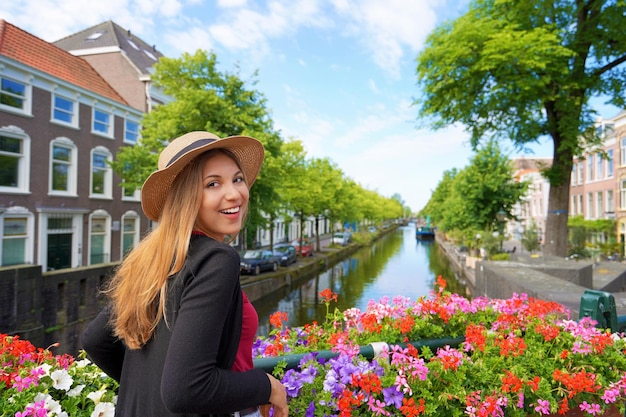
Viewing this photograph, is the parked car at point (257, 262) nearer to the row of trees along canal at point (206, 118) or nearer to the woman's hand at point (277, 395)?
the row of trees along canal at point (206, 118)

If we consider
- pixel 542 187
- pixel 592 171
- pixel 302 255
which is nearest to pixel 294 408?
pixel 302 255

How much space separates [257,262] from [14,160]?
398 inches

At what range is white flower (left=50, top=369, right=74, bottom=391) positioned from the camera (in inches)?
70.1

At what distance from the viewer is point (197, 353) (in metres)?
0.99

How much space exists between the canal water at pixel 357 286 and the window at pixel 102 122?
1126cm

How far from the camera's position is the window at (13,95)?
1486cm

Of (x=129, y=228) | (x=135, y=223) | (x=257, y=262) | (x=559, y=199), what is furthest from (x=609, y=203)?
(x=129, y=228)

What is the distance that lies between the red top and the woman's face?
0.85 ft

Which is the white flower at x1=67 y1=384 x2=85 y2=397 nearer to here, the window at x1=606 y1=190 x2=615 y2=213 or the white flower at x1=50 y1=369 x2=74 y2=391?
the white flower at x1=50 y1=369 x2=74 y2=391

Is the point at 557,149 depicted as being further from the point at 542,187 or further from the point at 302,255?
the point at 542,187

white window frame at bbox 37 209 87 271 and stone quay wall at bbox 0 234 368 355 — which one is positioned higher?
white window frame at bbox 37 209 87 271

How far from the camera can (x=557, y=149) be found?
11.4 meters

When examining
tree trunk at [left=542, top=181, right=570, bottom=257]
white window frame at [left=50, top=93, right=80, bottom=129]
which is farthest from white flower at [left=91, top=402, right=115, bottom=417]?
white window frame at [left=50, top=93, right=80, bottom=129]

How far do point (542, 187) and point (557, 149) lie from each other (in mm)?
37442
